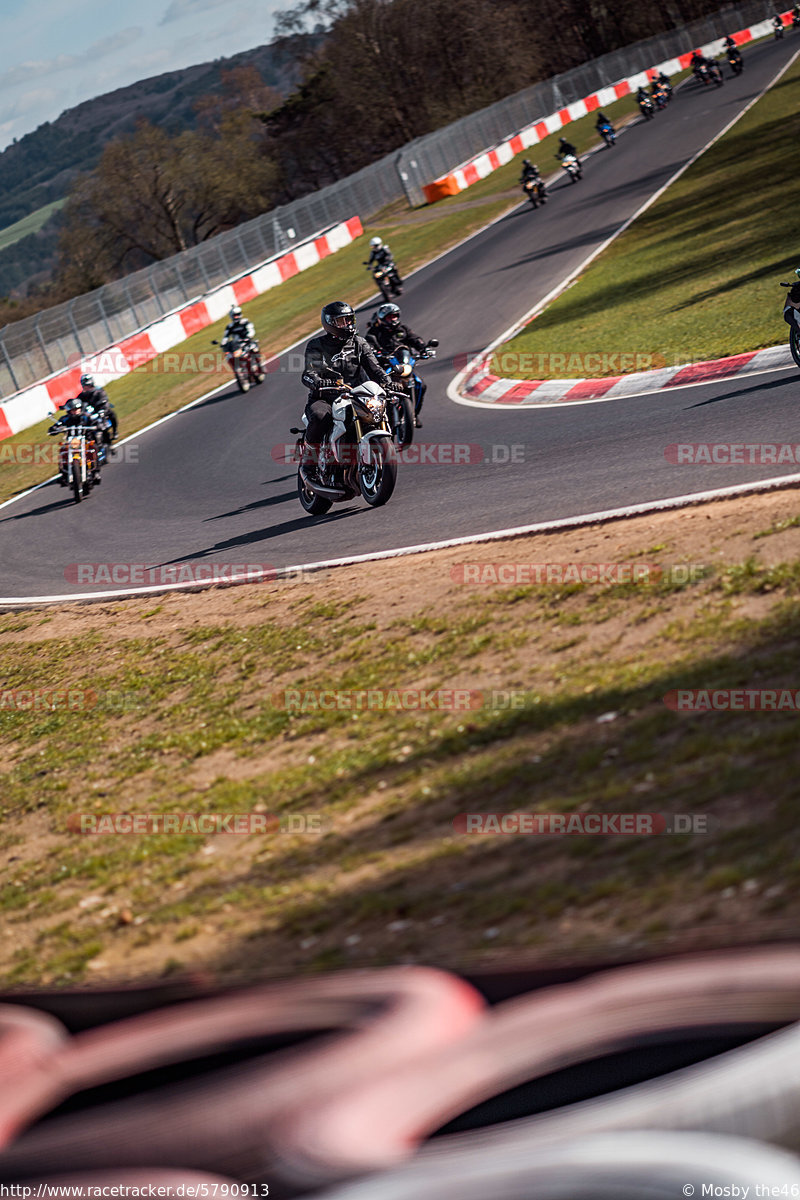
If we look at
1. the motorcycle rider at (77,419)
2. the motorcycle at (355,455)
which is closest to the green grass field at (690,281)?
the motorcycle at (355,455)

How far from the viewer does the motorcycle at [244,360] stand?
24266 millimetres

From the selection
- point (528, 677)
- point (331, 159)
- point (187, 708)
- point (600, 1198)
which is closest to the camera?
point (600, 1198)

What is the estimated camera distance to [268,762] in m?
6.82

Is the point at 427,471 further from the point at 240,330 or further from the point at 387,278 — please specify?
the point at 387,278

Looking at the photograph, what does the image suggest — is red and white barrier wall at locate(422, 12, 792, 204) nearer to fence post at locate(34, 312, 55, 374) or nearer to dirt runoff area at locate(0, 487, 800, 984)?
fence post at locate(34, 312, 55, 374)

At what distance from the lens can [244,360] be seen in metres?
24.8

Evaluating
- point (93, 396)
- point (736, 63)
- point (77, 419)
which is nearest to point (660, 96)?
point (736, 63)

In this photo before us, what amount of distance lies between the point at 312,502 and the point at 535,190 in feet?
91.9

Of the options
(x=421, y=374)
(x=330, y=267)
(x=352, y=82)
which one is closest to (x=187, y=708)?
(x=421, y=374)

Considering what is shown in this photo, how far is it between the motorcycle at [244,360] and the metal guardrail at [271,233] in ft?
31.0

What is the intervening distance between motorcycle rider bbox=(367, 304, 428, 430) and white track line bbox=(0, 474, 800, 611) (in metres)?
4.49

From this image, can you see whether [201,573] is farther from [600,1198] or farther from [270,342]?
[270,342]

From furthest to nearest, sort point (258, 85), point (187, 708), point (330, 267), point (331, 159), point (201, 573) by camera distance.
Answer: point (258, 85)
point (331, 159)
point (330, 267)
point (201, 573)
point (187, 708)

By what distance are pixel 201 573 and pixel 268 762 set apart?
5745mm
